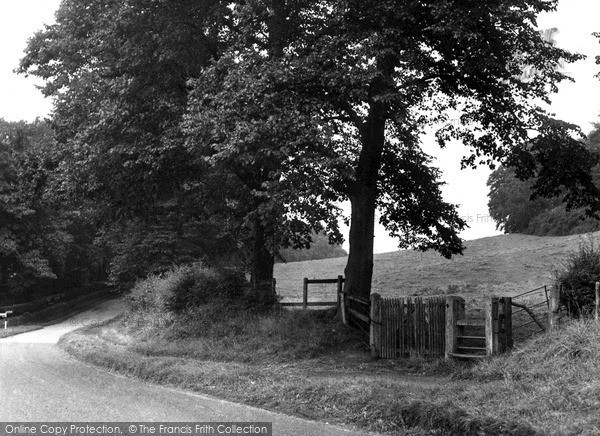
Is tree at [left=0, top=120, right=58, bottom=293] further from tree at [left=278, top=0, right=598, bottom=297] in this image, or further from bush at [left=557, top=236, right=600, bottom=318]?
bush at [left=557, top=236, right=600, bottom=318]

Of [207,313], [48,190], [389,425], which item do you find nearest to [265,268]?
[207,313]

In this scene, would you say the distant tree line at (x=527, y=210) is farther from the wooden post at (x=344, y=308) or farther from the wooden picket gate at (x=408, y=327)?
the wooden picket gate at (x=408, y=327)

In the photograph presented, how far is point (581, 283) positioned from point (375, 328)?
533 centimetres

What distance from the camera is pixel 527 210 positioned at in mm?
62312

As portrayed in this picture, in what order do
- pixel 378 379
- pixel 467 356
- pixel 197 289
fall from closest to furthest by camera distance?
pixel 378 379 < pixel 467 356 < pixel 197 289

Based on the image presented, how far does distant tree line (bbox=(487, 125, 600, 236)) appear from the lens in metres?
54.5

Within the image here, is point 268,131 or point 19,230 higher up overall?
point 268,131

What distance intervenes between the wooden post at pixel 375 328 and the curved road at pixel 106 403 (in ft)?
19.5

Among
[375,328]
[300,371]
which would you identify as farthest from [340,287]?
[300,371]

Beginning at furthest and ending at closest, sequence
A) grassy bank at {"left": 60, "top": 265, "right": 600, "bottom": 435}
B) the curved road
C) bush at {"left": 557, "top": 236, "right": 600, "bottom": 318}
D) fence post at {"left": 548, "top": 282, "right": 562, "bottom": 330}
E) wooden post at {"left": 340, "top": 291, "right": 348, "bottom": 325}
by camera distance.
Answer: wooden post at {"left": 340, "top": 291, "right": 348, "bottom": 325} → fence post at {"left": 548, "top": 282, "right": 562, "bottom": 330} → bush at {"left": 557, "top": 236, "right": 600, "bottom": 318} → the curved road → grassy bank at {"left": 60, "top": 265, "right": 600, "bottom": 435}

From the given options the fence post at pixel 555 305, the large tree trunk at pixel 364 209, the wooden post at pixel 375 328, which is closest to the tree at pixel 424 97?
the large tree trunk at pixel 364 209

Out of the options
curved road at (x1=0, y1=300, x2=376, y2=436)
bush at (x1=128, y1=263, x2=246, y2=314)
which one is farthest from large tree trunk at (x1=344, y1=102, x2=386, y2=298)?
curved road at (x1=0, y1=300, x2=376, y2=436)

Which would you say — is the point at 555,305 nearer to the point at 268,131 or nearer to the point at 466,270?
the point at 268,131

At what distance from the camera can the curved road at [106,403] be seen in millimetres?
8836
